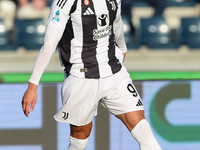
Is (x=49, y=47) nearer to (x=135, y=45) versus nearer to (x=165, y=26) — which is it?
(x=135, y=45)

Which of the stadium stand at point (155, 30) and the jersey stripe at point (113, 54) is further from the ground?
the jersey stripe at point (113, 54)

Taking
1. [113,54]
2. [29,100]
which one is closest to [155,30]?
[113,54]

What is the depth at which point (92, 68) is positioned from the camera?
2.58 m

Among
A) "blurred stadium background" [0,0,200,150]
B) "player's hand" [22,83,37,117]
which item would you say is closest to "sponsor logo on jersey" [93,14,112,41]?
"player's hand" [22,83,37,117]

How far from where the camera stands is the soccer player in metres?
2.47

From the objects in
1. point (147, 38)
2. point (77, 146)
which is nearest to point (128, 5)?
point (147, 38)

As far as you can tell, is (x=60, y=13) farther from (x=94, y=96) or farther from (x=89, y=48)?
(x=94, y=96)

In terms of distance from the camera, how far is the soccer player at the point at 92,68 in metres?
2.47

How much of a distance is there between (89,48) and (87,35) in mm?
79

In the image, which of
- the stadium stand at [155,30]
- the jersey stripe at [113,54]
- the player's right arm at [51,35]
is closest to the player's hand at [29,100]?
the player's right arm at [51,35]

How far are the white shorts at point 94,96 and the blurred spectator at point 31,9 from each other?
16.1 feet

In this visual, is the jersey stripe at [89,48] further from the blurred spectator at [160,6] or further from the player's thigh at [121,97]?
the blurred spectator at [160,6]

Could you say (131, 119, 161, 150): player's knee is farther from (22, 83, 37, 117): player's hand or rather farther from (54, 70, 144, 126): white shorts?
(22, 83, 37, 117): player's hand

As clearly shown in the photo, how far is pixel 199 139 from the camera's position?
11.4 ft
